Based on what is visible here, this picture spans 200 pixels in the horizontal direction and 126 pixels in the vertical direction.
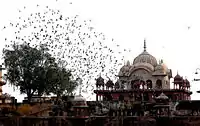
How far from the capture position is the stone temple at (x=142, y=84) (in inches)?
2069

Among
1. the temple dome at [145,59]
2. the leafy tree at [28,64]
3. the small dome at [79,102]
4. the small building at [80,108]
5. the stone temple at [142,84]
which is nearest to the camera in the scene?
the small building at [80,108]

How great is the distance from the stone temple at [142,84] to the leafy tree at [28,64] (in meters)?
6.97

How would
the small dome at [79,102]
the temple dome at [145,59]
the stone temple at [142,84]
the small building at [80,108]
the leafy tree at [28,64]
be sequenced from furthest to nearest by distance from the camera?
1. the temple dome at [145,59]
2. the stone temple at [142,84]
3. the leafy tree at [28,64]
4. the small dome at [79,102]
5. the small building at [80,108]

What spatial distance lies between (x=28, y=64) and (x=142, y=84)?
11909 millimetres

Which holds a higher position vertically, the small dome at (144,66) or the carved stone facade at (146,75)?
the small dome at (144,66)

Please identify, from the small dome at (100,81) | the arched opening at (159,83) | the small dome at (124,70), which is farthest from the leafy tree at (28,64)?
the arched opening at (159,83)

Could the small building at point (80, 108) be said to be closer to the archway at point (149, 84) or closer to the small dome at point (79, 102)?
the small dome at point (79, 102)

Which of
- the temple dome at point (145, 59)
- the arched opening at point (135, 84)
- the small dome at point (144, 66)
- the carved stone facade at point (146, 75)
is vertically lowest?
the arched opening at point (135, 84)

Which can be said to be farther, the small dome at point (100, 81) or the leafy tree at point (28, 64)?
the small dome at point (100, 81)

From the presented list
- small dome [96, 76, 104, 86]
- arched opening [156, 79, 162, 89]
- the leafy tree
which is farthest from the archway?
the leafy tree

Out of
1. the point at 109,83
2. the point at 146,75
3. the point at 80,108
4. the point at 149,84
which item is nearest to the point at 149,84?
the point at 149,84

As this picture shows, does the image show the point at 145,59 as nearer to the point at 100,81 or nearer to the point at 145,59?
the point at 145,59

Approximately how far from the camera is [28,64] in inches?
1907

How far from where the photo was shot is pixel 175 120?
35.8 m
